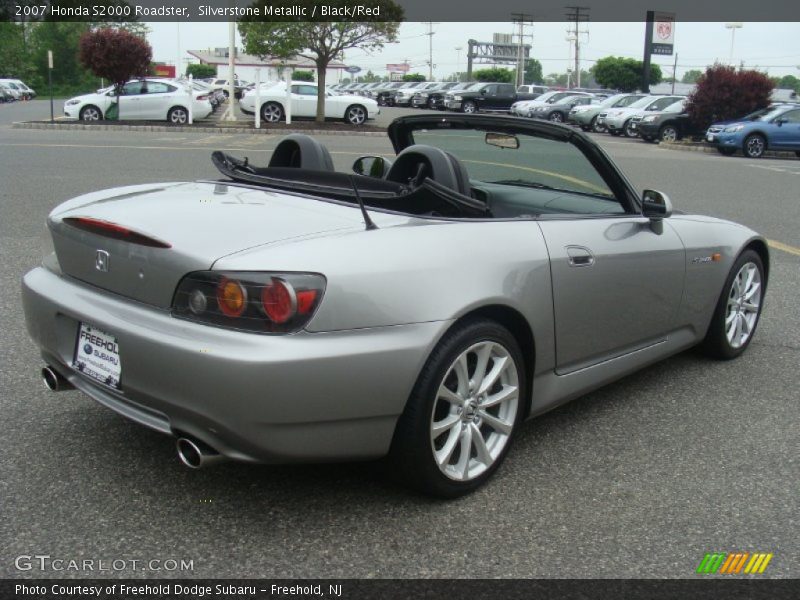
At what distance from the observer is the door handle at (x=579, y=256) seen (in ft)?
10.8

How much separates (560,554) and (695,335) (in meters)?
2.06

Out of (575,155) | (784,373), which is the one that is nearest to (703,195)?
(784,373)

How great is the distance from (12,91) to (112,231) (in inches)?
2235

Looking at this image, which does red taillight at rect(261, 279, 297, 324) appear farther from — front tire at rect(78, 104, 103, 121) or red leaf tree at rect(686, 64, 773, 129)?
red leaf tree at rect(686, 64, 773, 129)

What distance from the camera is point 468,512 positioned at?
287 cm

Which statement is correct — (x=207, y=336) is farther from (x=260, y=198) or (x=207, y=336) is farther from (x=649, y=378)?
(x=649, y=378)

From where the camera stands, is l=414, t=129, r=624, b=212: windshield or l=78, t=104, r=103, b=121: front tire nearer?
l=414, t=129, r=624, b=212: windshield

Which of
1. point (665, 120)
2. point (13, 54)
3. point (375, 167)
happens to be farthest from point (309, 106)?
point (13, 54)

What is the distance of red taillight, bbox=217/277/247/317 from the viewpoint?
2.49 meters

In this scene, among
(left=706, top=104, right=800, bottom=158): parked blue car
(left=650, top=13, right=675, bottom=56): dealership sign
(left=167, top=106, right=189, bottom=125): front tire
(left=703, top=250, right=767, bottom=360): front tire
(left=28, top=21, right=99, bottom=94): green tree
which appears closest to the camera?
(left=703, top=250, right=767, bottom=360): front tire

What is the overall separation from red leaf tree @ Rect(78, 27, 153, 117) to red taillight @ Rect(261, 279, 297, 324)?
2390cm

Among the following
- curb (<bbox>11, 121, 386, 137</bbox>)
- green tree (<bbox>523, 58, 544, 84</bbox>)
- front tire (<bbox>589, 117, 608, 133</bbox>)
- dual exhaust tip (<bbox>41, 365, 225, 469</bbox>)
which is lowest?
dual exhaust tip (<bbox>41, 365, 225, 469</bbox>)

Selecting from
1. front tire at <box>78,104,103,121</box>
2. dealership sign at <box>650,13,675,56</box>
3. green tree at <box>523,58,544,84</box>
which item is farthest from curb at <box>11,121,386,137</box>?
green tree at <box>523,58,544,84</box>

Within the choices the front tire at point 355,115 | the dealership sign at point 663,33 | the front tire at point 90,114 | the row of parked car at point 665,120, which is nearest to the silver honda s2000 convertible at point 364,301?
the row of parked car at point 665,120
